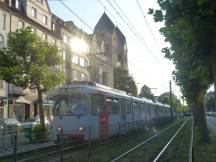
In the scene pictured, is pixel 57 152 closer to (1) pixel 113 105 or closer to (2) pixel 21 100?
(1) pixel 113 105

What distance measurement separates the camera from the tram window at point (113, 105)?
896 inches

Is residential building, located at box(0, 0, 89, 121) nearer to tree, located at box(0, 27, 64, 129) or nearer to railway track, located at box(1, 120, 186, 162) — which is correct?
tree, located at box(0, 27, 64, 129)

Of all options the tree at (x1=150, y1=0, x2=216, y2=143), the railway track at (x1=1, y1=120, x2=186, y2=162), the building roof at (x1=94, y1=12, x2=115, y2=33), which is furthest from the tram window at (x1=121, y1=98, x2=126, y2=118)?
the building roof at (x1=94, y1=12, x2=115, y2=33)

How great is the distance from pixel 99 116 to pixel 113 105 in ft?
9.40

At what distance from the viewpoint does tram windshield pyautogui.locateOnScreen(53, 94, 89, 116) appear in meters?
20.3

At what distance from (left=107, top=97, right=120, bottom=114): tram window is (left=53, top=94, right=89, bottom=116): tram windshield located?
97.4 inches

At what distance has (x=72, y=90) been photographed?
20453mm

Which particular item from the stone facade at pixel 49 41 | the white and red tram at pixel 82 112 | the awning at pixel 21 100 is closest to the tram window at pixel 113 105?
the white and red tram at pixel 82 112

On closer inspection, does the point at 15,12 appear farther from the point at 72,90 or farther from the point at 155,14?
the point at 155,14

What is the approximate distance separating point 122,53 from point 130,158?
96.0m

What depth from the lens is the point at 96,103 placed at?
68.5 feet

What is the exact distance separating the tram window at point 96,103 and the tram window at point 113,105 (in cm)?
123

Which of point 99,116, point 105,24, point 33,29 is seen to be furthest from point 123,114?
point 105,24

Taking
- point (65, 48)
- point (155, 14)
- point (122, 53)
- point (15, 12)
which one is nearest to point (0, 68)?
point (15, 12)
